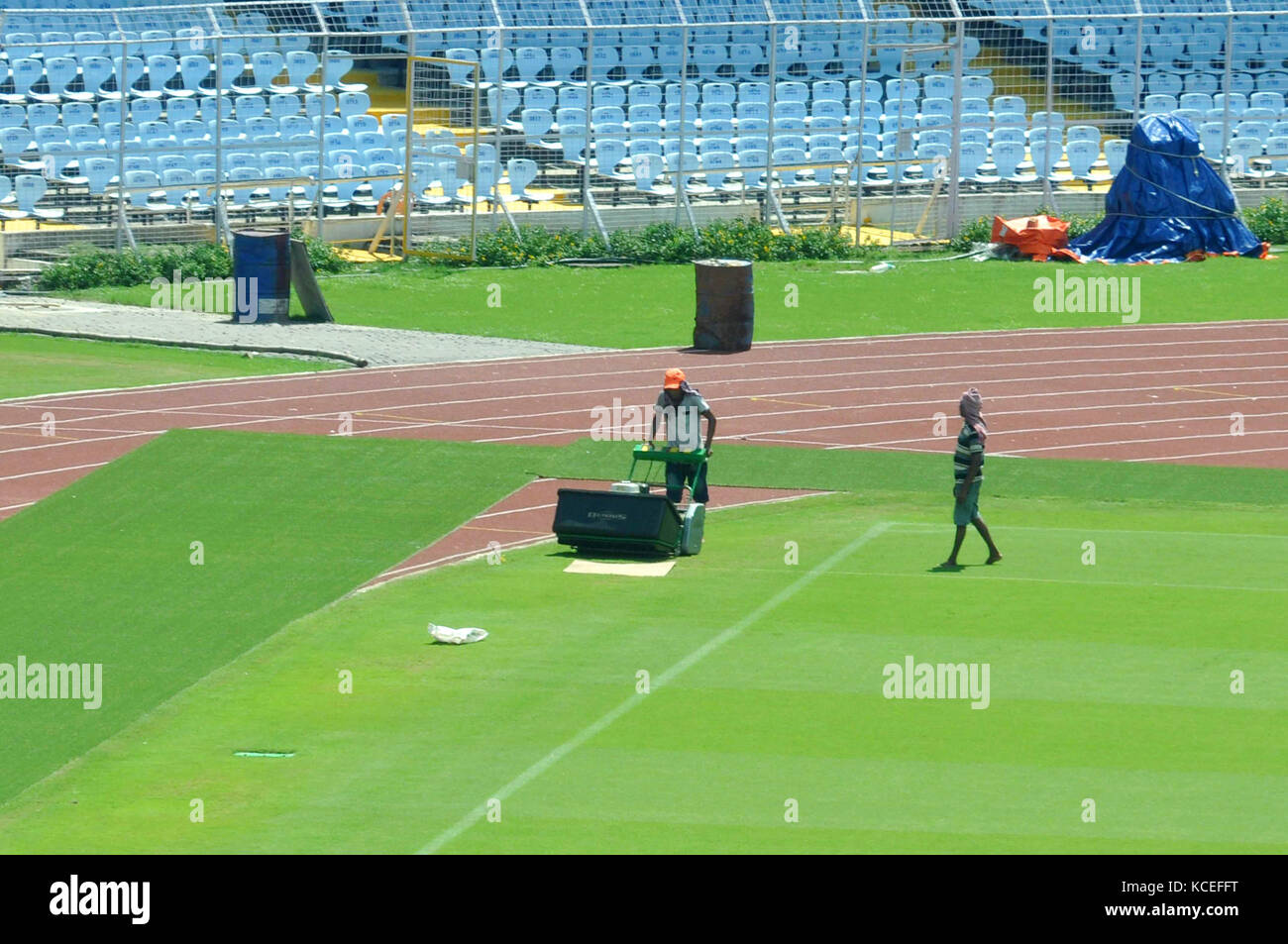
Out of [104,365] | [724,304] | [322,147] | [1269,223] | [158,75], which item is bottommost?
[104,365]

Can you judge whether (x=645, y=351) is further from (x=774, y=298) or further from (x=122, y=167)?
(x=122, y=167)

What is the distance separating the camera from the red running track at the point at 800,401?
81.4 feet

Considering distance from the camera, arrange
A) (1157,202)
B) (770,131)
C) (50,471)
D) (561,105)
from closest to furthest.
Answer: (50,471), (1157,202), (770,131), (561,105)

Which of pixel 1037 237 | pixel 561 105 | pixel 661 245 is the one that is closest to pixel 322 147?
pixel 661 245

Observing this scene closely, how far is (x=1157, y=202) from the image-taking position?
38688 millimetres

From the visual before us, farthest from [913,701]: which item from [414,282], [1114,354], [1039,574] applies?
[414,282]

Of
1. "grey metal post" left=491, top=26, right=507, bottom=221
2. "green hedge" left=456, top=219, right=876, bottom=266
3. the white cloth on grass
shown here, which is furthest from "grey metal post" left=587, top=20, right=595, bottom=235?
the white cloth on grass

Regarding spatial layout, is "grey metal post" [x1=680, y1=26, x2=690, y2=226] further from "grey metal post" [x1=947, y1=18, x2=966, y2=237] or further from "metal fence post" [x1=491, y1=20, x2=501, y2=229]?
"grey metal post" [x1=947, y1=18, x2=966, y2=237]

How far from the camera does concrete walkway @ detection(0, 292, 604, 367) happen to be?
29.3m

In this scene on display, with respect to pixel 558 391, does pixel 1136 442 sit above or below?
below

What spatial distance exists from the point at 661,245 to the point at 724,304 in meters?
8.72

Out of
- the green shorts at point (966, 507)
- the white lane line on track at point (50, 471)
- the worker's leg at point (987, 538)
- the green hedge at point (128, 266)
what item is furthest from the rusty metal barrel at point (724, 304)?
the green shorts at point (966, 507)

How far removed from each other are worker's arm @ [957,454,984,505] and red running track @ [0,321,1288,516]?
5512mm

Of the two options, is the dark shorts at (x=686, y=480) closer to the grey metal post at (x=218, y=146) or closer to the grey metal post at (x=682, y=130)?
the grey metal post at (x=218, y=146)
